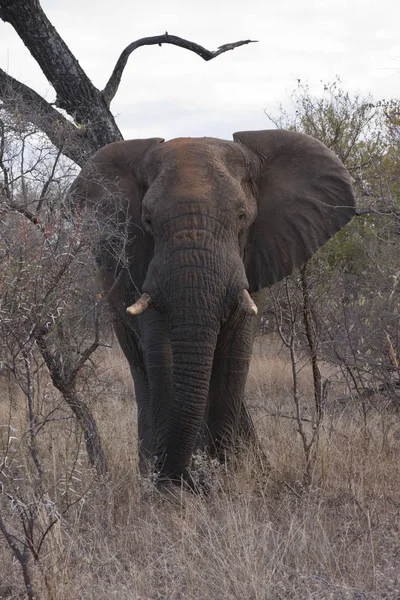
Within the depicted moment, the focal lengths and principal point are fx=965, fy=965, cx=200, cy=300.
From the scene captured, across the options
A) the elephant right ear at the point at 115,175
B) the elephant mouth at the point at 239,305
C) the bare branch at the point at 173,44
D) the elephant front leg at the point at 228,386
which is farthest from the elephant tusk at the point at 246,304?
the bare branch at the point at 173,44

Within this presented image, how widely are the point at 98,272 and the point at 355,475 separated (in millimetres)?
2729

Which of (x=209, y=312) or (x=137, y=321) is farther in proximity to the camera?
(x=137, y=321)

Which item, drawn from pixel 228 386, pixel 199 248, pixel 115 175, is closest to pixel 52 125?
pixel 115 175

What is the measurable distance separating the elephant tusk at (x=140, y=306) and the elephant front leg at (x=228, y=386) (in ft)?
2.47

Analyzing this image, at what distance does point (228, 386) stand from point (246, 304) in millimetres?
914

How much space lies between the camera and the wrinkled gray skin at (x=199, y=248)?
6.28 m

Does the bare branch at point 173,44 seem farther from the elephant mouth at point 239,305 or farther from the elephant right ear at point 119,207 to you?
the elephant mouth at point 239,305

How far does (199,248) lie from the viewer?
6.29 metres

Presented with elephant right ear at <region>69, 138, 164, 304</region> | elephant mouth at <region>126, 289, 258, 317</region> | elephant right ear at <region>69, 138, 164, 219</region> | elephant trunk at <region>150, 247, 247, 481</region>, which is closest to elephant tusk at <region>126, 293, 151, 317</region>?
elephant mouth at <region>126, 289, 258, 317</region>

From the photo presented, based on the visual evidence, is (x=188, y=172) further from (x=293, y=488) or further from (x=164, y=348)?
(x=293, y=488)

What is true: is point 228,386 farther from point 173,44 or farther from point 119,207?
point 173,44

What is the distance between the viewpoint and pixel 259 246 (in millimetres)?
7180

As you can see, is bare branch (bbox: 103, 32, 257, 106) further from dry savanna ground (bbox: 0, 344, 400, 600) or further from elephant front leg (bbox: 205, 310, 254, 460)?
dry savanna ground (bbox: 0, 344, 400, 600)

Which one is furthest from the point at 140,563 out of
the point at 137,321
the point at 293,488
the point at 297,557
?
the point at 137,321
